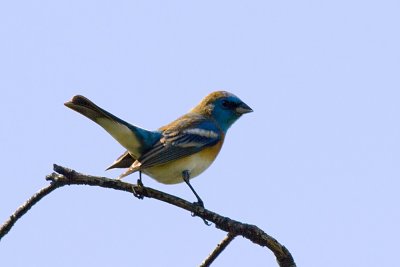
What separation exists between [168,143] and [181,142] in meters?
0.28

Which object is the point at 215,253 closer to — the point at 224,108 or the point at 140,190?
the point at 140,190

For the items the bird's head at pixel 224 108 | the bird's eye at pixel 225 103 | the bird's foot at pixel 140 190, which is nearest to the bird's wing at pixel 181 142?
the bird's head at pixel 224 108

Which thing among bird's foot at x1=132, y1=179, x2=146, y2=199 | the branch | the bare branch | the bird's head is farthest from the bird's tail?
the bare branch

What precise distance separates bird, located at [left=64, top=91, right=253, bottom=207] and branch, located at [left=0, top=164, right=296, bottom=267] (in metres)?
1.73

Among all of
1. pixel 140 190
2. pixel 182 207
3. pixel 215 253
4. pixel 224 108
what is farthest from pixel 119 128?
pixel 215 253

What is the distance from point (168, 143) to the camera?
9.45 metres

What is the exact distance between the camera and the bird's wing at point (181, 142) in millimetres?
8938

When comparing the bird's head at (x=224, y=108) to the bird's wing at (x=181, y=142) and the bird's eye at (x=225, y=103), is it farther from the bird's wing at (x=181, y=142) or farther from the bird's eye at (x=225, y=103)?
the bird's wing at (x=181, y=142)

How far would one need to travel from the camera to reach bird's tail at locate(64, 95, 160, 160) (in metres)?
7.88

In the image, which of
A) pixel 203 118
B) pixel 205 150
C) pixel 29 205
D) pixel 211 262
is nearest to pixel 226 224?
pixel 211 262

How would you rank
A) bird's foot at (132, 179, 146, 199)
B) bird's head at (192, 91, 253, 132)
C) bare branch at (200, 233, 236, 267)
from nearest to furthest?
bare branch at (200, 233, 236, 267)
bird's foot at (132, 179, 146, 199)
bird's head at (192, 91, 253, 132)

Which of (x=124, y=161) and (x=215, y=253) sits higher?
(x=124, y=161)

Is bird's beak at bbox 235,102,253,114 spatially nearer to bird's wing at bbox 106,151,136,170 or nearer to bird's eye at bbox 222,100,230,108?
bird's eye at bbox 222,100,230,108

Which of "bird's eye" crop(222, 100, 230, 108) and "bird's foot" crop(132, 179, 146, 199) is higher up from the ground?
"bird's eye" crop(222, 100, 230, 108)
